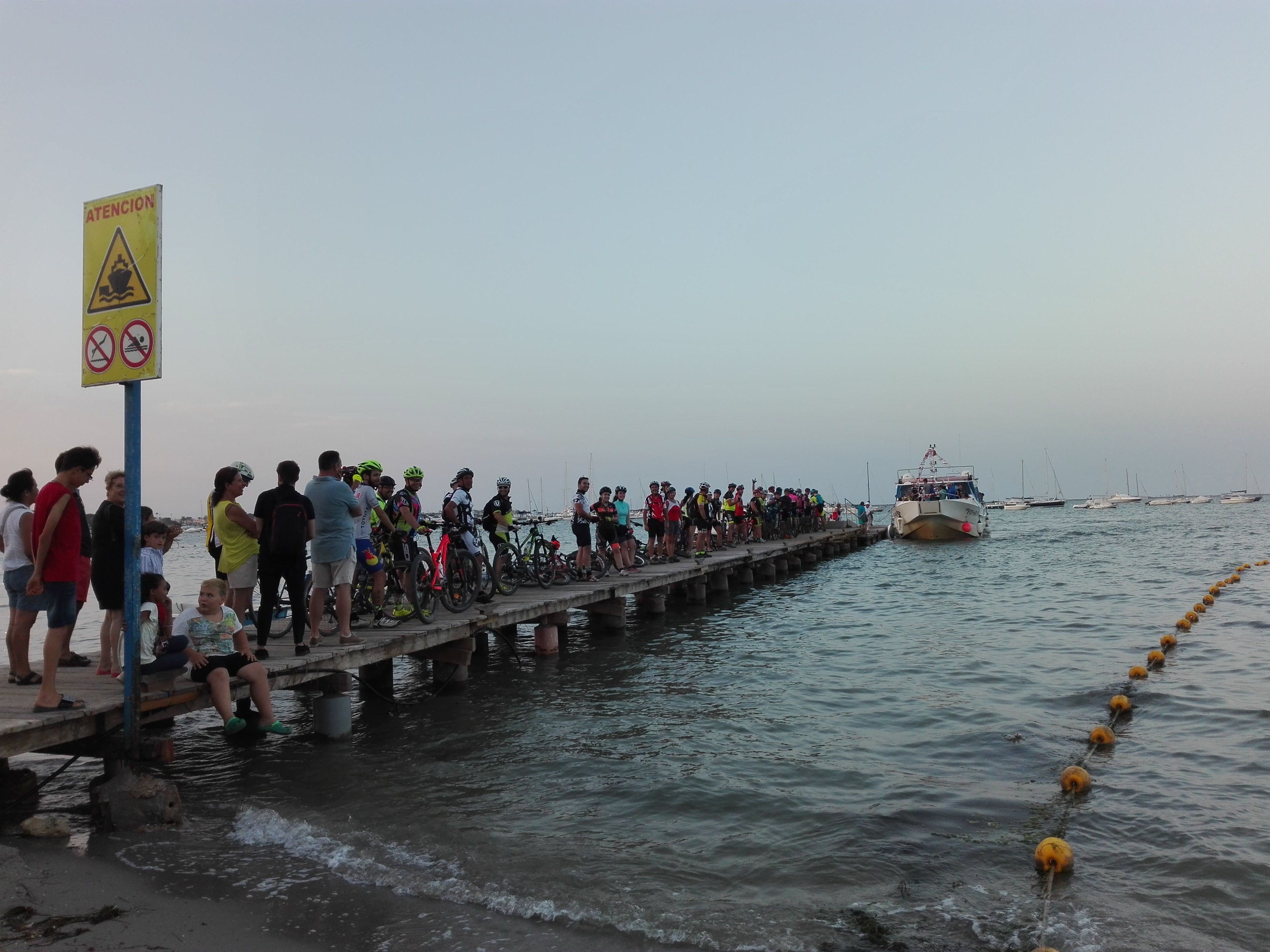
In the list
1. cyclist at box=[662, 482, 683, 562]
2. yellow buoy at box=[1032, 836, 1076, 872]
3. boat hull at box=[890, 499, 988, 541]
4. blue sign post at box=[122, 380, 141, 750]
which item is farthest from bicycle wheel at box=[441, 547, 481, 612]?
boat hull at box=[890, 499, 988, 541]

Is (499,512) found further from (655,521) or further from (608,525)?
(655,521)

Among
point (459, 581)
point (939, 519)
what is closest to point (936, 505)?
point (939, 519)

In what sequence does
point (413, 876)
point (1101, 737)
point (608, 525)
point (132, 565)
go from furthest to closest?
point (608, 525) < point (1101, 737) < point (132, 565) < point (413, 876)

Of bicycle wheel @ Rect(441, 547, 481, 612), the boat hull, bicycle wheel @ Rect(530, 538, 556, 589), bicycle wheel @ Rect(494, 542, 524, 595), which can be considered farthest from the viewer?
the boat hull

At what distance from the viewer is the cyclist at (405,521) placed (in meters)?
9.28

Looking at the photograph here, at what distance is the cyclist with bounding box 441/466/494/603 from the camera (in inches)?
413

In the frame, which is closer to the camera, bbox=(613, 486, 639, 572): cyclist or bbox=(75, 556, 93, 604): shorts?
bbox=(75, 556, 93, 604): shorts

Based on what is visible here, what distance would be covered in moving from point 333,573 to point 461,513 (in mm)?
2821

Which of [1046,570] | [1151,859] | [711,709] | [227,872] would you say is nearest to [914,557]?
[1046,570]

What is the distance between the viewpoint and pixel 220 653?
670 centimetres

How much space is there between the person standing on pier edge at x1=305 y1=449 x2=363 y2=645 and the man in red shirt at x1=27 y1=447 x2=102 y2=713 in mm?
2016

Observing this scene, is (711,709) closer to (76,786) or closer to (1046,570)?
(76,786)

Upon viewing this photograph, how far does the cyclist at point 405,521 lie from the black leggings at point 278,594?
1538mm

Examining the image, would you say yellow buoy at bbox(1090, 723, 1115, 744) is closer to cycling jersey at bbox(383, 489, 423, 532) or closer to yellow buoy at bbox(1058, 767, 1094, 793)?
yellow buoy at bbox(1058, 767, 1094, 793)
